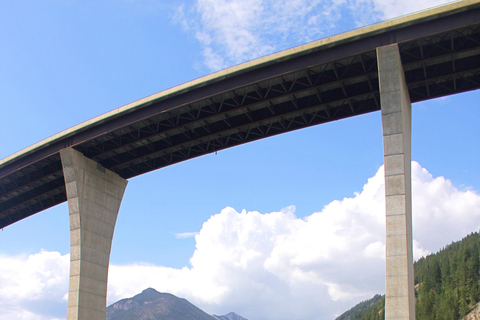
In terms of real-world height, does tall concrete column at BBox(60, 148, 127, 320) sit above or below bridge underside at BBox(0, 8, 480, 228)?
below

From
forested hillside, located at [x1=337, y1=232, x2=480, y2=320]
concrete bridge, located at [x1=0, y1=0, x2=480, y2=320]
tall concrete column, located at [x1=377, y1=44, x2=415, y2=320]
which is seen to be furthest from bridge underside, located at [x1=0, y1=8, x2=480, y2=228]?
forested hillside, located at [x1=337, y1=232, x2=480, y2=320]

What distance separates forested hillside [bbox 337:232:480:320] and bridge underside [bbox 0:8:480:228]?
376 feet

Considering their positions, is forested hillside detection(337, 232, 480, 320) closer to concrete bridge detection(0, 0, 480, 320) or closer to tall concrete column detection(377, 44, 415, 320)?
concrete bridge detection(0, 0, 480, 320)

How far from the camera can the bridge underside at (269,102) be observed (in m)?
28.3

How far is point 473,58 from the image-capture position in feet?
96.8

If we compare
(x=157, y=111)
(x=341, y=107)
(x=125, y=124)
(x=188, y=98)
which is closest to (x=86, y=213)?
(x=125, y=124)

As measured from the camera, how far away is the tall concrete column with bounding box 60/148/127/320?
38344mm

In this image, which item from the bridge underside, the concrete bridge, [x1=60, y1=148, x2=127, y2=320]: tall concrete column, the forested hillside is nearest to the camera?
the concrete bridge

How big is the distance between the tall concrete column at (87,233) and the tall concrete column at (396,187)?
24.2 metres

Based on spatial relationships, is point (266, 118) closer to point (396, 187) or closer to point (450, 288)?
point (396, 187)

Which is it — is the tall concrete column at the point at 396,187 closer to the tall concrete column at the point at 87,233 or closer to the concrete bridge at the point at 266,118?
the concrete bridge at the point at 266,118

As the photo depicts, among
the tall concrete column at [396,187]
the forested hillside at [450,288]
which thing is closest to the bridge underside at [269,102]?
the tall concrete column at [396,187]

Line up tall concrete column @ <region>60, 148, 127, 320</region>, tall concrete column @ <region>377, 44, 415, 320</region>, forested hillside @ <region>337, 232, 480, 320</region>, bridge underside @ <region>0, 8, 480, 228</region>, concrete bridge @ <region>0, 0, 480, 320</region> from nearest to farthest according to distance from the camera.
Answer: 1. tall concrete column @ <region>377, 44, 415, 320</region>
2. concrete bridge @ <region>0, 0, 480, 320</region>
3. bridge underside @ <region>0, 8, 480, 228</region>
4. tall concrete column @ <region>60, 148, 127, 320</region>
5. forested hillside @ <region>337, 232, 480, 320</region>

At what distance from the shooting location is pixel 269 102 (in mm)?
34938
